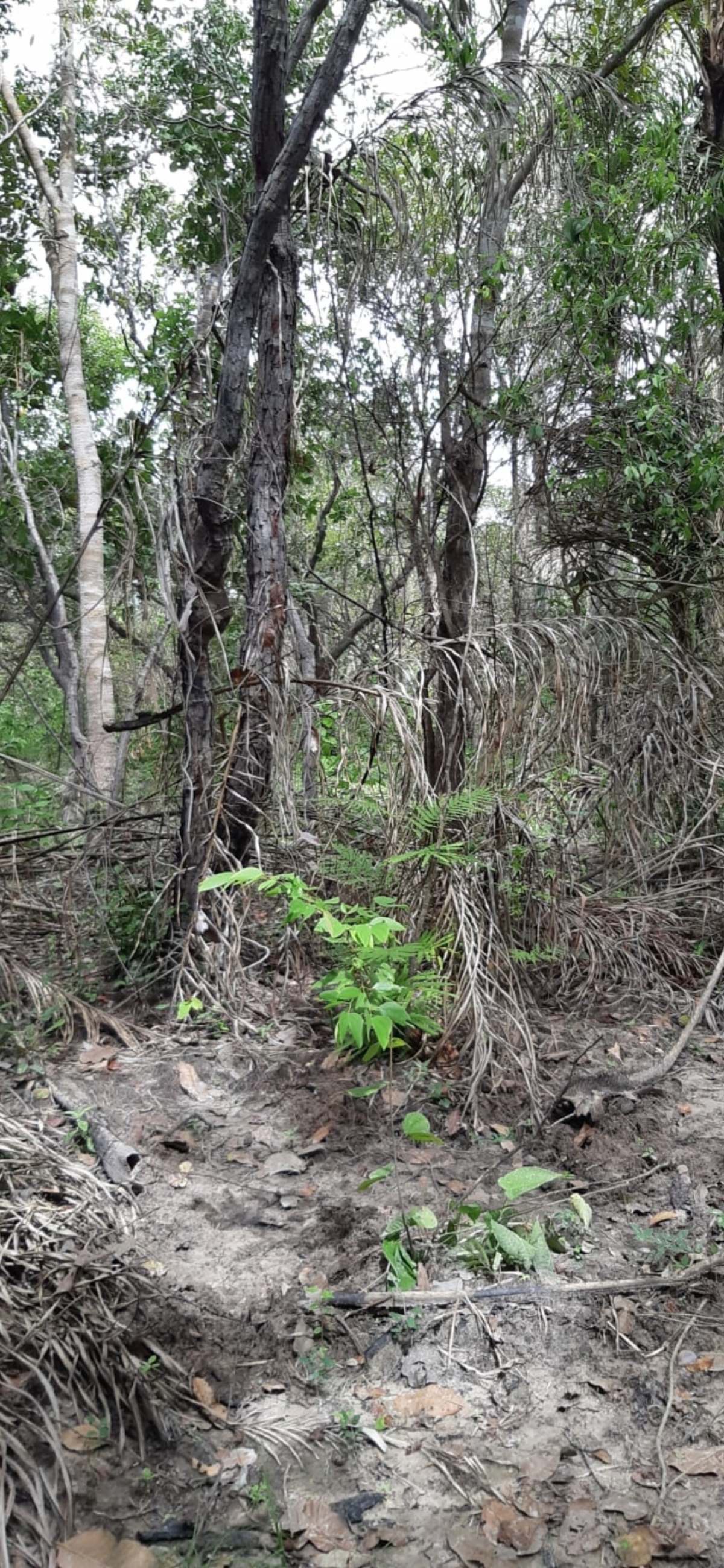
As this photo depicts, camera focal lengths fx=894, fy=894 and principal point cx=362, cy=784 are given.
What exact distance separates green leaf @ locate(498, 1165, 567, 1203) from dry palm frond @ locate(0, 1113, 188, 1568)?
3.17 ft

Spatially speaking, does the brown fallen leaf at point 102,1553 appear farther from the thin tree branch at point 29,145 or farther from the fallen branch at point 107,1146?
the thin tree branch at point 29,145

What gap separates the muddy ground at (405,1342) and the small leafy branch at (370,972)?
0.27 metres

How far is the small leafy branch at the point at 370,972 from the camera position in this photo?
2408 millimetres

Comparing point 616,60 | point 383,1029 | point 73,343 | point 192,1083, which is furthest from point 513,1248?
point 616,60

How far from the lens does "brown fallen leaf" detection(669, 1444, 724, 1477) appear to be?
1647 millimetres

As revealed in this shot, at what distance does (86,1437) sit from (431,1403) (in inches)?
27.2

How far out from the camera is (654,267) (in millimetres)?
4422

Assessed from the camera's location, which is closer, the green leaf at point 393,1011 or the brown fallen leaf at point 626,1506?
the brown fallen leaf at point 626,1506

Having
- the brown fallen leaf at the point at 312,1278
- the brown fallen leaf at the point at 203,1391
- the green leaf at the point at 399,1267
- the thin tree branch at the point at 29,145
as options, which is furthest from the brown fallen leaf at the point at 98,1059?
the thin tree branch at the point at 29,145

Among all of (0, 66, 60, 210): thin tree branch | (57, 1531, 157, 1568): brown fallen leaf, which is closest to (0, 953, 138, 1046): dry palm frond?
(57, 1531, 157, 1568): brown fallen leaf

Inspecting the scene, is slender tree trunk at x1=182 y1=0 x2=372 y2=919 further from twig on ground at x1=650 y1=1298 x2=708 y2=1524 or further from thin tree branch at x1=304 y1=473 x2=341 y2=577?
thin tree branch at x1=304 y1=473 x2=341 y2=577

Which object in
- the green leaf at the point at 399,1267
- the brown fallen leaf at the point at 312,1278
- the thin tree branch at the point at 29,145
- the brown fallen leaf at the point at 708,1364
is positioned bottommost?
the brown fallen leaf at the point at 708,1364

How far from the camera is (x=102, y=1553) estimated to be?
57.9 inches

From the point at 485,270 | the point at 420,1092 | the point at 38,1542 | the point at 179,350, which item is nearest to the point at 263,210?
the point at 485,270
